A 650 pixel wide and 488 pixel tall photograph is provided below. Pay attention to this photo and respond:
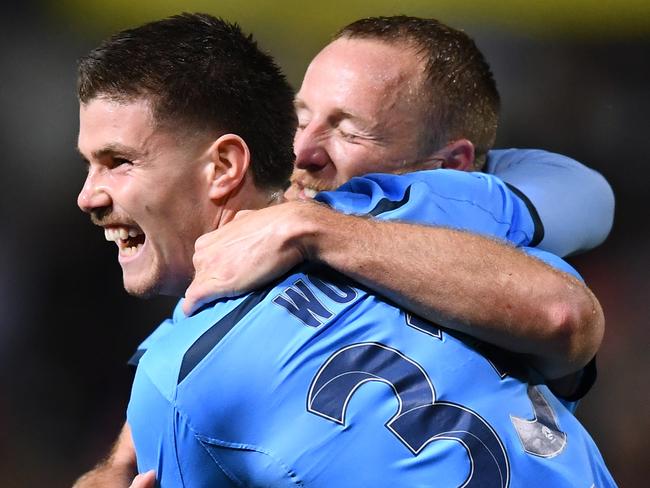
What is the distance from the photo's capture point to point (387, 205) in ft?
6.25

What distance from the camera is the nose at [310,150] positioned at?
100 inches

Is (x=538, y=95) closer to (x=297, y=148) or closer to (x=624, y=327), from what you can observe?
(x=624, y=327)

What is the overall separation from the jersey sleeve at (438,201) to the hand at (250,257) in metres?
0.20

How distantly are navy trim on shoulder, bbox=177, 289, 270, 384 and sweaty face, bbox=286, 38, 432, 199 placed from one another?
88 cm

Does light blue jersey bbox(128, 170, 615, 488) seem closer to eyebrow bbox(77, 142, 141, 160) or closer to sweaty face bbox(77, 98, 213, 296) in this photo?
sweaty face bbox(77, 98, 213, 296)

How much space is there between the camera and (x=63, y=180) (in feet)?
15.4

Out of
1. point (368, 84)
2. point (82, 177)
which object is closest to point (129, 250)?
point (368, 84)

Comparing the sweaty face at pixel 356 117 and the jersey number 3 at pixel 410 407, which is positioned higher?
the sweaty face at pixel 356 117

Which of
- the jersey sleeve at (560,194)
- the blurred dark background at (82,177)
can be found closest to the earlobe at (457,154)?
the jersey sleeve at (560,194)

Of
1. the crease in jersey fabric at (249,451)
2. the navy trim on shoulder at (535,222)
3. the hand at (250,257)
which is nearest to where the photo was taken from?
the crease in jersey fabric at (249,451)

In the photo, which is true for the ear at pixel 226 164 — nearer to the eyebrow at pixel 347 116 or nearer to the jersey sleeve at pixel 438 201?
the jersey sleeve at pixel 438 201

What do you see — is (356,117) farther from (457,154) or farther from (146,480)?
(146,480)

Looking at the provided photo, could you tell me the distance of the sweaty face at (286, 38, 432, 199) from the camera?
2.54 metres

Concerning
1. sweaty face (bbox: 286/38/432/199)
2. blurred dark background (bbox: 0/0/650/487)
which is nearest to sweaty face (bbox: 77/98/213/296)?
sweaty face (bbox: 286/38/432/199)
